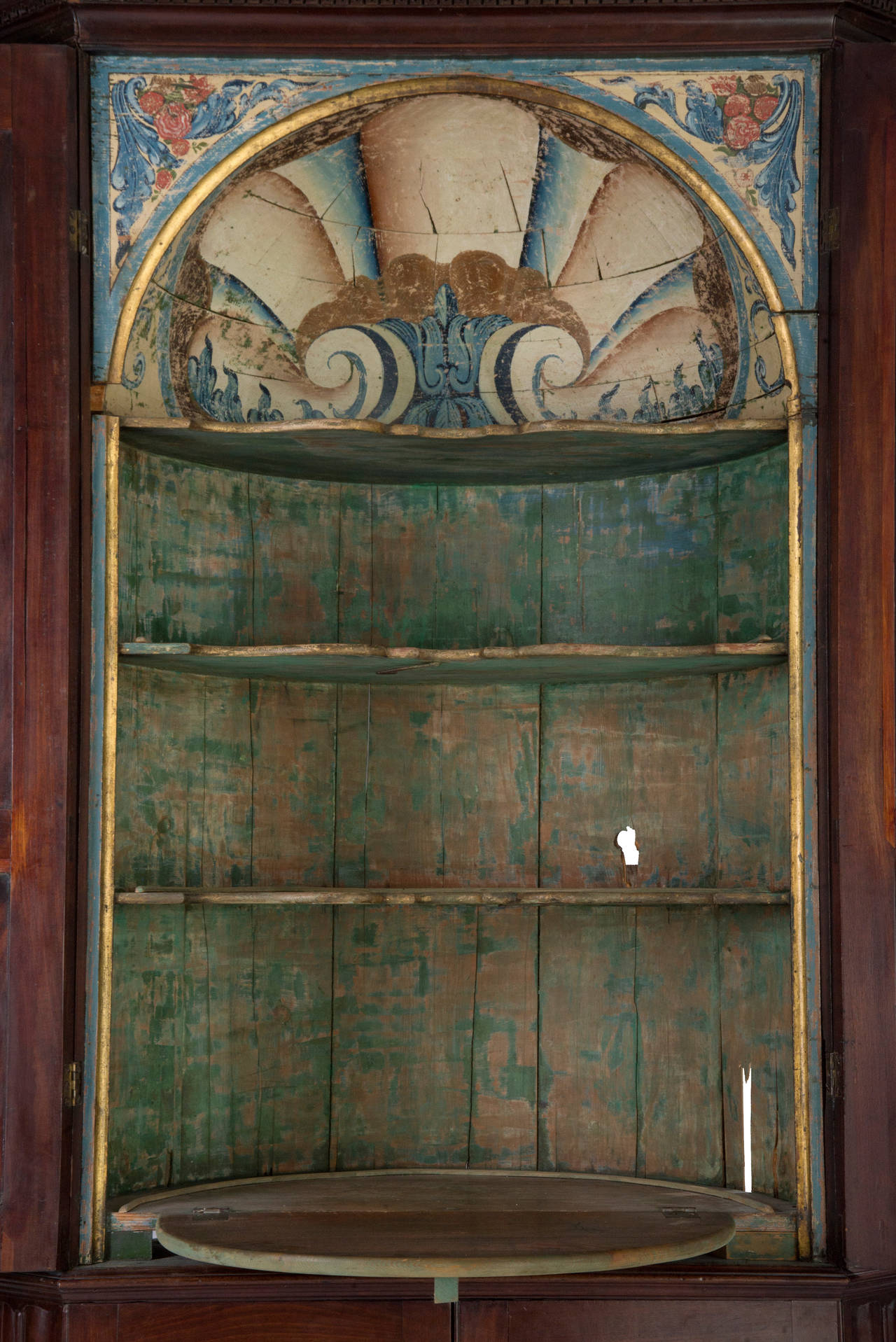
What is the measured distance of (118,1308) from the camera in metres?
2.59

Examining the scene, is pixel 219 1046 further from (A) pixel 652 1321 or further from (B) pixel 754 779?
(B) pixel 754 779

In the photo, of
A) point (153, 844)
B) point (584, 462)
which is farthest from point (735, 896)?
point (153, 844)

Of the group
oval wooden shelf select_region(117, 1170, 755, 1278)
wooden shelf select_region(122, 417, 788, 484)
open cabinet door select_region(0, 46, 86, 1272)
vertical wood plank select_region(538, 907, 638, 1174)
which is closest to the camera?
oval wooden shelf select_region(117, 1170, 755, 1278)

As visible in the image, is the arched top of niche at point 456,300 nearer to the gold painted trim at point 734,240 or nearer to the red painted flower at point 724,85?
the gold painted trim at point 734,240

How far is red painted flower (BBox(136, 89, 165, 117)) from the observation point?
2.76 metres

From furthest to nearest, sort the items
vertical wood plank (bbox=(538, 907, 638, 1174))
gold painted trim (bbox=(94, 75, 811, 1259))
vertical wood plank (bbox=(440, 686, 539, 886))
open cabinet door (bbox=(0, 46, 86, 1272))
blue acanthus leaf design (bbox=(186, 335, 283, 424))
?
1. vertical wood plank (bbox=(440, 686, 539, 886))
2. vertical wood plank (bbox=(538, 907, 638, 1174))
3. blue acanthus leaf design (bbox=(186, 335, 283, 424))
4. gold painted trim (bbox=(94, 75, 811, 1259))
5. open cabinet door (bbox=(0, 46, 86, 1272))

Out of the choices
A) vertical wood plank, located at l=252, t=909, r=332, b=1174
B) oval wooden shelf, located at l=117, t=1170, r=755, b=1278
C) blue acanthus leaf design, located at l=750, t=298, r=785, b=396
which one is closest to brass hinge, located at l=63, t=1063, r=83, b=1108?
oval wooden shelf, located at l=117, t=1170, r=755, b=1278

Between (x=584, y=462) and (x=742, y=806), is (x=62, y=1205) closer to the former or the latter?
(x=742, y=806)

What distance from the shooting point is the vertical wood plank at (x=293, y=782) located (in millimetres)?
3195

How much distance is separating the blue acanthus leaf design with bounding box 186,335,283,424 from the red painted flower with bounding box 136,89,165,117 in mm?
466

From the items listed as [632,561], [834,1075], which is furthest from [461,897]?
[632,561]

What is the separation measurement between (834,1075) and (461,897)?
→ 30.1 inches

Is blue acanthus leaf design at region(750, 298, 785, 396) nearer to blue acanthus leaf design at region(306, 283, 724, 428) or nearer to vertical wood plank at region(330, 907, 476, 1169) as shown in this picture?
blue acanthus leaf design at region(306, 283, 724, 428)

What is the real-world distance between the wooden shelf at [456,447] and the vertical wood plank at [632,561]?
0.06 m
